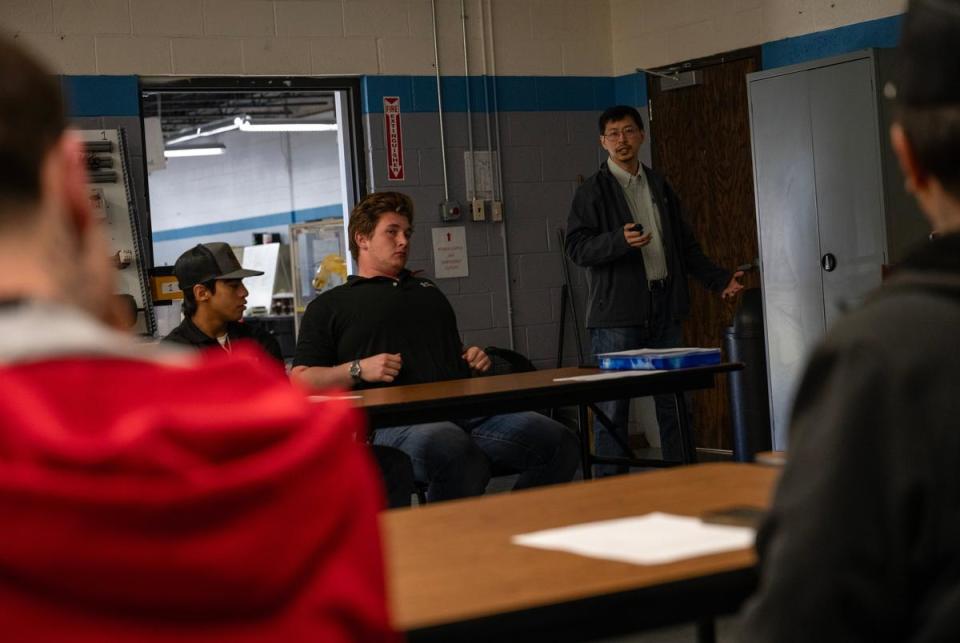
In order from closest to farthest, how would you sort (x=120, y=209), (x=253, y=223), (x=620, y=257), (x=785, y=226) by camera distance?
(x=620, y=257)
(x=785, y=226)
(x=120, y=209)
(x=253, y=223)

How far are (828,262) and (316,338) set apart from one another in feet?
9.02

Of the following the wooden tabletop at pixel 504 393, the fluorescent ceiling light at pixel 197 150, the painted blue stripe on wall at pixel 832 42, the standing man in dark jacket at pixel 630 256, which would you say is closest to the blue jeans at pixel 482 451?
the wooden tabletop at pixel 504 393

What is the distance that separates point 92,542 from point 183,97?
12.2 m

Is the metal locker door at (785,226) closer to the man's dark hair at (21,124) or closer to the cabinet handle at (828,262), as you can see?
the cabinet handle at (828,262)

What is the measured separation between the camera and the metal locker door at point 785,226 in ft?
19.3

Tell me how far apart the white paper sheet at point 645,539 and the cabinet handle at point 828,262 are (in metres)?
4.32

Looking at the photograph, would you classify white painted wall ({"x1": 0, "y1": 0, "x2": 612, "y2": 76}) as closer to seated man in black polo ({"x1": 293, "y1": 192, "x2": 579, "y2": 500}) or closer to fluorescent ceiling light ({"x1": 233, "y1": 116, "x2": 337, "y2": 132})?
seated man in black polo ({"x1": 293, "y1": 192, "x2": 579, "y2": 500})

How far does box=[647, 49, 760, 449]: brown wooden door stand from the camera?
261 inches

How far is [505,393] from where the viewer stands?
346cm

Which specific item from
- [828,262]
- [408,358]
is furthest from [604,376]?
[828,262]

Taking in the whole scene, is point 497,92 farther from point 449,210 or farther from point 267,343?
point 267,343

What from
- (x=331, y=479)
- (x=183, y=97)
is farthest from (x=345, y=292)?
(x=183, y=97)

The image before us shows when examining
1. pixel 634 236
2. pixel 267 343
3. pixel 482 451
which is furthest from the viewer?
pixel 634 236

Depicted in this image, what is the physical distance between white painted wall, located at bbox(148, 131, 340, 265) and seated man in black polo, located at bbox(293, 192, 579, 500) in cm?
986
